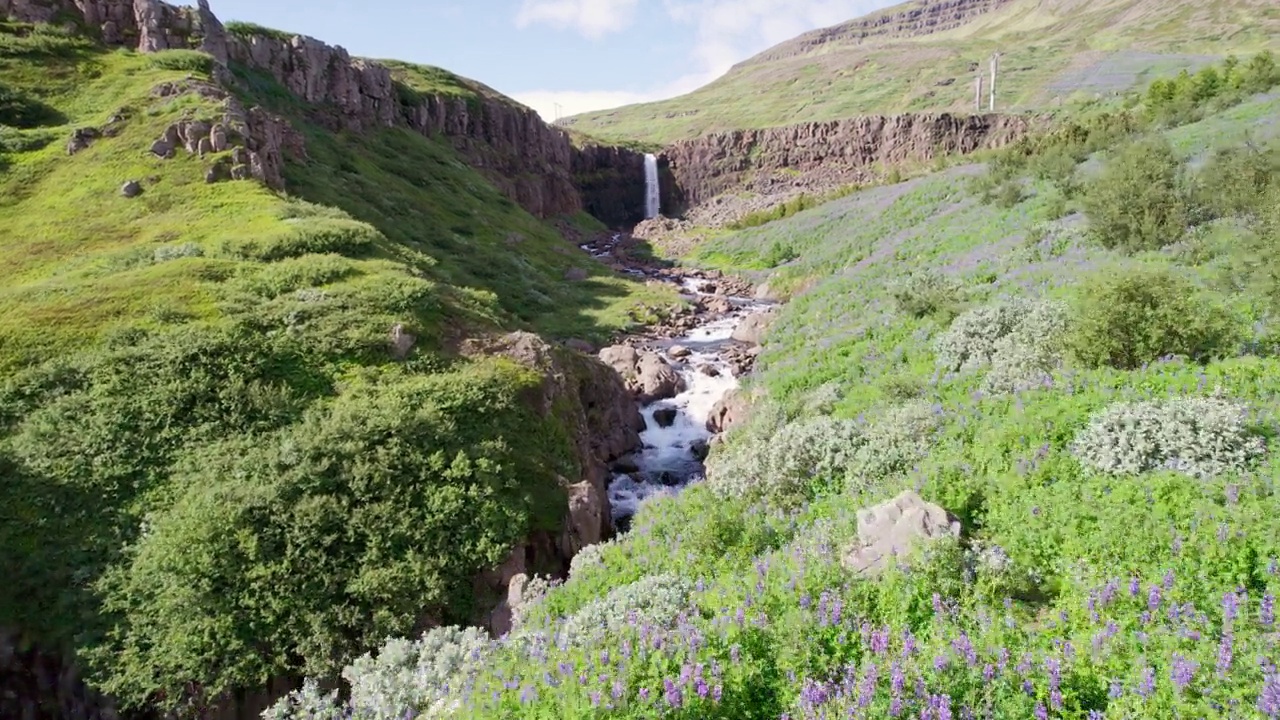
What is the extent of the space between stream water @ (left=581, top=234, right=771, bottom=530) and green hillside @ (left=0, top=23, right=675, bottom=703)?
13.3 ft

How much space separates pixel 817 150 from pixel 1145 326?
129 m

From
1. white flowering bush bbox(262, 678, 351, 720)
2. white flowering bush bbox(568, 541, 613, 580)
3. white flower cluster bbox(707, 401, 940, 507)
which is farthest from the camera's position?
white flowering bush bbox(568, 541, 613, 580)

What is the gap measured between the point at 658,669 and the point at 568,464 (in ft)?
44.3

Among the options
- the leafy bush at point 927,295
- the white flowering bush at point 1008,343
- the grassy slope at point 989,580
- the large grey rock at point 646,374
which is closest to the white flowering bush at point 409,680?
the grassy slope at point 989,580

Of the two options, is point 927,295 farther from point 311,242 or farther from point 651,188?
point 651,188

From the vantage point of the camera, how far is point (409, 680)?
9.63 m

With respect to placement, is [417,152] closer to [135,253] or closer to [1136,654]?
[135,253]

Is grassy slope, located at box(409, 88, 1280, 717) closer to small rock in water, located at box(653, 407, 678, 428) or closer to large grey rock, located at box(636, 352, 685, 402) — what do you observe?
small rock in water, located at box(653, 407, 678, 428)

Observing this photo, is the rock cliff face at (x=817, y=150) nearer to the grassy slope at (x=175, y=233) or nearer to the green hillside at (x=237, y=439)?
the grassy slope at (x=175, y=233)

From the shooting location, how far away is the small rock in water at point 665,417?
30406mm

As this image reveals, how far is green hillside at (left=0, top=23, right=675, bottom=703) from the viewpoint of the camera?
549 inches

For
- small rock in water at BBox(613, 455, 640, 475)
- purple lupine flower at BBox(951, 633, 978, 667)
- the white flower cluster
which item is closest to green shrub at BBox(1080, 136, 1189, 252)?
the white flower cluster

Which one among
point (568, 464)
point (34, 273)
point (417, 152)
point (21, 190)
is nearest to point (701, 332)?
point (568, 464)

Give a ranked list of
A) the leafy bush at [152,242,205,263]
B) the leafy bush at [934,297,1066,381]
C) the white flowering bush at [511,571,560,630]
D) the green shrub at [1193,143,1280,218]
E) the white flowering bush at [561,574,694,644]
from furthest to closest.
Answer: the leafy bush at [152,242,205,263], the green shrub at [1193,143,1280,218], the leafy bush at [934,297,1066,381], the white flowering bush at [511,571,560,630], the white flowering bush at [561,574,694,644]
